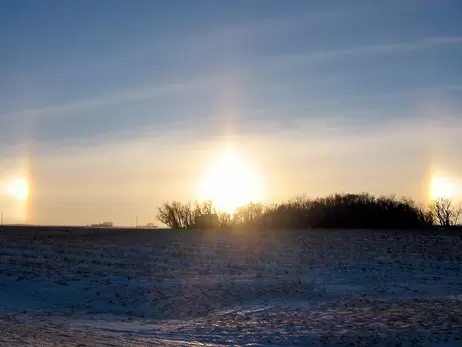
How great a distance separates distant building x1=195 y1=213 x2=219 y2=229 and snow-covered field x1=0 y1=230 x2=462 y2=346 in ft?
124

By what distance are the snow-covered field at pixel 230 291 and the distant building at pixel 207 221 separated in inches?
1493

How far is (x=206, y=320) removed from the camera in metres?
23.7

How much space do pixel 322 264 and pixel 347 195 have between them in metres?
57.8

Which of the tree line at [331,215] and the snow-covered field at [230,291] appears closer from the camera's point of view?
the snow-covered field at [230,291]

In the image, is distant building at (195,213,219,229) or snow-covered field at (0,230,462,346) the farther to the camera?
distant building at (195,213,219,229)

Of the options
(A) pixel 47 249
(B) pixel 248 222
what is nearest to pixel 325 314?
(A) pixel 47 249

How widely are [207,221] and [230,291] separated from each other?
60.7 m

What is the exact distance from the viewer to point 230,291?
29.2 meters

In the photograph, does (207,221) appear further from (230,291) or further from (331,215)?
(230,291)

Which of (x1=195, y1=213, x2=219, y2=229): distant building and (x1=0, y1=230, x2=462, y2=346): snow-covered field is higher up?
(x1=195, y1=213, x2=219, y2=229): distant building

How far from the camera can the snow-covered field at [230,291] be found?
788 inches

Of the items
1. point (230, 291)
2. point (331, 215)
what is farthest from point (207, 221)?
point (230, 291)

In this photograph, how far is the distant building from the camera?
288 feet

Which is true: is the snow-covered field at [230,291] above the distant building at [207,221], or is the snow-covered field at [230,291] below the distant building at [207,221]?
below
